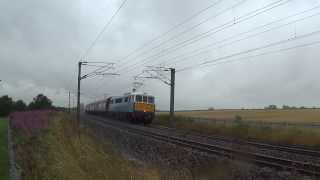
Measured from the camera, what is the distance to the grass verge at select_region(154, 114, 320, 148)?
3141cm

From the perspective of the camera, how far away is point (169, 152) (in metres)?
22.0

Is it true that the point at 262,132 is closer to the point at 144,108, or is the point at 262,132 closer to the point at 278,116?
the point at 144,108

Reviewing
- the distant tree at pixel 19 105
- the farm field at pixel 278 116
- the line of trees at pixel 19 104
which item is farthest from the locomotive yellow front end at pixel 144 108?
the distant tree at pixel 19 105

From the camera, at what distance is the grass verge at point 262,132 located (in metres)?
31.4

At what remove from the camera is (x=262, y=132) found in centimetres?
3644

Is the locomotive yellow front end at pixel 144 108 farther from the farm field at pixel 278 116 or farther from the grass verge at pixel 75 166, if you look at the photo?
the grass verge at pixel 75 166

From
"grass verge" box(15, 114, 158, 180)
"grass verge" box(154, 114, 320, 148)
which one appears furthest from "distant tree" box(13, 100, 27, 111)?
"grass verge" box(15, 114, 158, 180)

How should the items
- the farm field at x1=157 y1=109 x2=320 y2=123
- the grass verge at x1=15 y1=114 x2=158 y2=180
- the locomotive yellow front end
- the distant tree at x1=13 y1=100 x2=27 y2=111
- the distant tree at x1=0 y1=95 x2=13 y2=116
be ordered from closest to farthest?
the grass verge at x1=15 y1=114 x2=158 y2=180, the locomotive yellow front end, the farm field at x1=157 y1=109 x2=320 y2=123, the distant tree at x1=0 y1=95 x2=13 y2=116, the distant tree at x1=13 y1=100 x2=27 y2=111


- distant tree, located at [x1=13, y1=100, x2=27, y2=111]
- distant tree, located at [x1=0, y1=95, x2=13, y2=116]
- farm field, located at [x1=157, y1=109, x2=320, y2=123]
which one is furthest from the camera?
distant tree, located at [x1=13, y1=100, x2=27, y2=111]

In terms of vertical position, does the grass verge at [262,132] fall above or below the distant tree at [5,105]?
below

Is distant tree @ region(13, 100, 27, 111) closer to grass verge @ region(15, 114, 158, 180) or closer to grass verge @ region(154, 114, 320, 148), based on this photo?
grass verge @ region(154, 114, 320, 148)

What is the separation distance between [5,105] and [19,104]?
9.20 metres

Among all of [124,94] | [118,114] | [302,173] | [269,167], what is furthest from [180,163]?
[118,114]

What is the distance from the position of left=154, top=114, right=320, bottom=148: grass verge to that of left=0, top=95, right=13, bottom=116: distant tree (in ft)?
219
